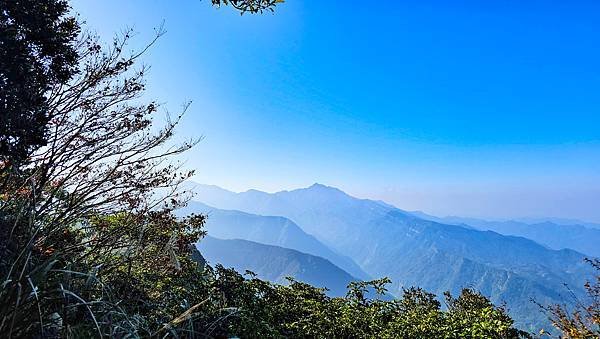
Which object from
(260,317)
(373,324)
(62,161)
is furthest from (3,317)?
(62,161)

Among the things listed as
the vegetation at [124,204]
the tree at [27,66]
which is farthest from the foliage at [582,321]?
the tree at [27,66]

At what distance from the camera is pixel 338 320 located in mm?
6598

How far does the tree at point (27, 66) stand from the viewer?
231 inches

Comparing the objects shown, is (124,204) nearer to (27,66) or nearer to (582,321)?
(27,66)

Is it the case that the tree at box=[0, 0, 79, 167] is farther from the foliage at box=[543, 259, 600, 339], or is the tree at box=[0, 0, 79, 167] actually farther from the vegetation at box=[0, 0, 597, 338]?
the foliage at box=[543, 259, 600, 339]

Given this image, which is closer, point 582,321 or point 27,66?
point 27,66

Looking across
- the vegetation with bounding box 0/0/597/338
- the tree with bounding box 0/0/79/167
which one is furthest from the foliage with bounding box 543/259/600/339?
the tree with bounding box 0/0/79/167

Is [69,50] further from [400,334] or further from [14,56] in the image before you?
[400,334]

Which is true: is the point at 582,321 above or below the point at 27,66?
below

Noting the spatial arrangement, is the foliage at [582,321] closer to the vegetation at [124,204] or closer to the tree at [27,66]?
the vegetation at [124,204]

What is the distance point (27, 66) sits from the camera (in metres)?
6.20

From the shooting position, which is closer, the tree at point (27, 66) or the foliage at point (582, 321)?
the tree at point (27, 66)

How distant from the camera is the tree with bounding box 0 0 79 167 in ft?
19.3

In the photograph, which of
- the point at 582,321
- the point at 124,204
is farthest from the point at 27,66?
the point at 582,321
